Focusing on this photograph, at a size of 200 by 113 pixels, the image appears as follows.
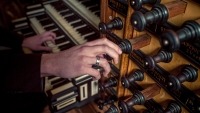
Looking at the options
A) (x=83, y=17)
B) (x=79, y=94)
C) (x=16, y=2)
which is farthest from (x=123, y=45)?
(x=16, y=2)

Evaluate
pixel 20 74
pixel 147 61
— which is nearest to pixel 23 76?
pixel 20 74

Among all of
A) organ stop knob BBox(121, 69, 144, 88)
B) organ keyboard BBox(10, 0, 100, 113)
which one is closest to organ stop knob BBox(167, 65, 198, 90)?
organ stop knob BBox(121, 69, 144, 88)

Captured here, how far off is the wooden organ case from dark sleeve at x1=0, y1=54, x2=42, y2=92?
0.44 m

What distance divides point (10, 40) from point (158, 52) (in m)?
1.99

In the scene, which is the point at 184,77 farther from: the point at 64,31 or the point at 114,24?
the point at 64,31

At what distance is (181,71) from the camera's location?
0.81 m

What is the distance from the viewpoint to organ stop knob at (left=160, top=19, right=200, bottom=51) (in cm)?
58

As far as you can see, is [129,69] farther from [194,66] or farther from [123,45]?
[194,66]

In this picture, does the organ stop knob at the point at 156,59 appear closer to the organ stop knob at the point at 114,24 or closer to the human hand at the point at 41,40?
the organ stop knob at the point at 114,24

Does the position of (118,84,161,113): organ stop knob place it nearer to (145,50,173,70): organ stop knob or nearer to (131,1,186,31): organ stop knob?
(145,50,173,70): organ stop knob

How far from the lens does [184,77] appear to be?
2.52 ft

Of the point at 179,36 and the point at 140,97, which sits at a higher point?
the point at 179,36

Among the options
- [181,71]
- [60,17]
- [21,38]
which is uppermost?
[181,71]

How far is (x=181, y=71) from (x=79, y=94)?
49.2 inches
